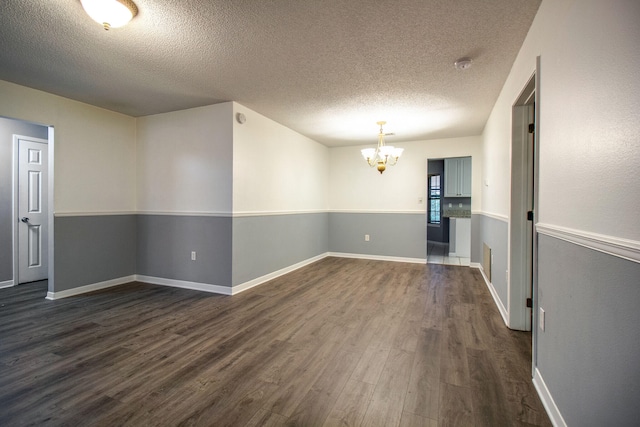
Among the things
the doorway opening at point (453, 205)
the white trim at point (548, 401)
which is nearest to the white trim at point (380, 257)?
the doorway opening at point (453, 205)

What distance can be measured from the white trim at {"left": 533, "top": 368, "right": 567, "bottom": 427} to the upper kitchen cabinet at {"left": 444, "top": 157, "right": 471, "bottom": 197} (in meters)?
5.65

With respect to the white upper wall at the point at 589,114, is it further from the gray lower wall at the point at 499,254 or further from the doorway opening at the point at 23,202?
the doorway opening at the point at 23,202

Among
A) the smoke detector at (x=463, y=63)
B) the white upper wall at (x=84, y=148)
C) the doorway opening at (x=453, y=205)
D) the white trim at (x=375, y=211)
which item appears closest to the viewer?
the smoke detector at (x=463, y=63)

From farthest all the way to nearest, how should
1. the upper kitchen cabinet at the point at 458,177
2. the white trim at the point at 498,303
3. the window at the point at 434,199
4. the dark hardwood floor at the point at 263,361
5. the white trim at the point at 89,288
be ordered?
the window at the point at 434,199 < the upper kitchen cabinet at the point at 458,177 < the white trim at the point at 89,288 < the white trim at the point at 498,303 < the dark hardwood floor at the point at 263,361

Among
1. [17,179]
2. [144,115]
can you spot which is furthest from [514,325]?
[17,179]

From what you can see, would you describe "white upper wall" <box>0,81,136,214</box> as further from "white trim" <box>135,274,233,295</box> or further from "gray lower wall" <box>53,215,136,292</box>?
"white trim" <box>135,274,233,295</box>

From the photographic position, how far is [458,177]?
6.85 m

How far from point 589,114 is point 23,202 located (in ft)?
19.8

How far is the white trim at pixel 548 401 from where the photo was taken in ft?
4.60

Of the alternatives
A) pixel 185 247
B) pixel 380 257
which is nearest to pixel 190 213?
pixel 185 247

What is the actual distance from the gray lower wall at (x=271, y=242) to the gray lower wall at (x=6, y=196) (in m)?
3.17

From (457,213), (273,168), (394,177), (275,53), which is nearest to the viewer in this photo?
(275,53)

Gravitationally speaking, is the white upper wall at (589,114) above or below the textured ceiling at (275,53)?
below

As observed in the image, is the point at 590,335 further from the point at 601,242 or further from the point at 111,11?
the point at 111,11
